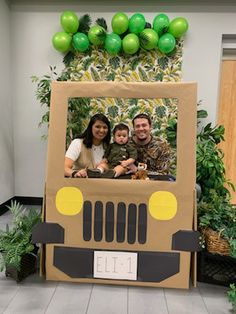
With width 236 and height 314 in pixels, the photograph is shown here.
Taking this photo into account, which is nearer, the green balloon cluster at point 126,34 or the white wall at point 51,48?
the green balloon cluster at point 126,34

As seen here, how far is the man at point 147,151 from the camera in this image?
1893 mm

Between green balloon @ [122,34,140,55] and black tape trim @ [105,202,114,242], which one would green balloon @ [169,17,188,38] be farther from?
black tape trim @ [105,202,114,242]

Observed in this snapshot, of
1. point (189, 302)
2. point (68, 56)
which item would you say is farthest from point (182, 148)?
point (68, 56)

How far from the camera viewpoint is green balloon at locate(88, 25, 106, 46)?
2.95 m

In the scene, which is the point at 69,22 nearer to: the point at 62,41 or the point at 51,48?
the point at 62,41

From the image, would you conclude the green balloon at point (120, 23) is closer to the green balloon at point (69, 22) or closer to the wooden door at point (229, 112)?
the green balloon at point (69, 22)

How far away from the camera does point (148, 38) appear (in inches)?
115

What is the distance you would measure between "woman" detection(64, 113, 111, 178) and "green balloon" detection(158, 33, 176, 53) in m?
1.56

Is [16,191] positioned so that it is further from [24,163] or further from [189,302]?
[189,302]

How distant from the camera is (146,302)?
160 cm

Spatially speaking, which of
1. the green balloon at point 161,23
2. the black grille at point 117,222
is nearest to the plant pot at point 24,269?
the black grille at point 117,222

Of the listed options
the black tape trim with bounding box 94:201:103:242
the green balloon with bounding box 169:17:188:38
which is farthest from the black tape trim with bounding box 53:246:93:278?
the green balloon with bounding box 169:17:188:38

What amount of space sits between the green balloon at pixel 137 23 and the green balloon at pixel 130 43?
65mm

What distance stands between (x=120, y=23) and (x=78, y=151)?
1808 millimetres
